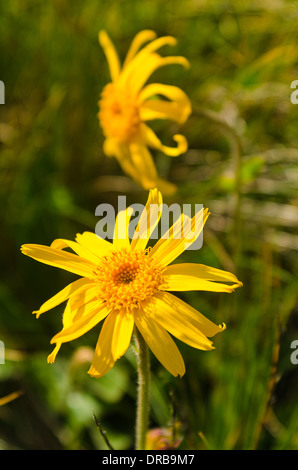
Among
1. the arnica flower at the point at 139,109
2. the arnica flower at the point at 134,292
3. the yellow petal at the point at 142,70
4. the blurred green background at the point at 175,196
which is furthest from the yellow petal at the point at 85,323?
the yellow petal at the point at 142,70

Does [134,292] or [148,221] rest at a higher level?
[148,221]

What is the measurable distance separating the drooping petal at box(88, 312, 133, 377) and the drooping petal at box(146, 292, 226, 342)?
0.17ft

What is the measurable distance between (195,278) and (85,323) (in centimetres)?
21

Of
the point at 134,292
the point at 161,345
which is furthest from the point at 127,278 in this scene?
the point at 161,345

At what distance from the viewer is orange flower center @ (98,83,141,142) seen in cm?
144

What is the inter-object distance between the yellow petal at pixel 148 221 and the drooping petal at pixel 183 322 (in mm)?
129

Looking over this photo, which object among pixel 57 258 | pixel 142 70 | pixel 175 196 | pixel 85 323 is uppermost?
pixel 142 70

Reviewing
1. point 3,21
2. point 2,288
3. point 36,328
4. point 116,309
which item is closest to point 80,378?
point 36,328

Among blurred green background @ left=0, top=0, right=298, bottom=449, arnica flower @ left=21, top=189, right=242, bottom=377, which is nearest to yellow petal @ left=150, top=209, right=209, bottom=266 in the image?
arnica flower @ left=21, top=189, right=242, bottom=377

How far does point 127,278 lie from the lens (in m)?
0.93

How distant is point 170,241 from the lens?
3.12 feet

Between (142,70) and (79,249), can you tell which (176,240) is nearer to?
(79,249)

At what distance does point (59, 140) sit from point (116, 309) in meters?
1.21

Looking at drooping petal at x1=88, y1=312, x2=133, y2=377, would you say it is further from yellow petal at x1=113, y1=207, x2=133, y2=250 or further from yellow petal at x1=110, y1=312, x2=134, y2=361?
yellow petal at x1=113, y1=207, x2=133, y2=250
